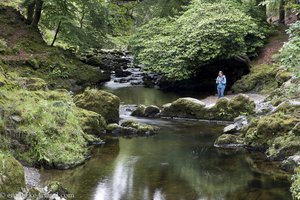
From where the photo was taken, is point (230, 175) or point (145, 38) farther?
point (145, 38)

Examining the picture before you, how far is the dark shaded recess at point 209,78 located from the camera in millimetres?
30328

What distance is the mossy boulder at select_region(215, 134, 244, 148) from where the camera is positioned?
56.0ft

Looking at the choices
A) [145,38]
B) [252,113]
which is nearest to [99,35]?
[145,38]

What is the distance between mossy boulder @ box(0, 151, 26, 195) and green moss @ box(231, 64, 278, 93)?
19.2 metres

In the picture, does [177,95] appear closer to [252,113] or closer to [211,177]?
[252,113]

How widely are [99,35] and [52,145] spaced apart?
22.8m

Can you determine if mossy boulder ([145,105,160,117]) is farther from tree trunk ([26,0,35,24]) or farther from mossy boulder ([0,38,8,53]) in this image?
tree trunk ([26,0,35,24])

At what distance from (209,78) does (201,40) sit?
4.23 metres

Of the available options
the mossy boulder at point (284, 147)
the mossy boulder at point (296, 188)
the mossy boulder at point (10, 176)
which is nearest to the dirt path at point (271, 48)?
the mossy boulder at point (284, 147)

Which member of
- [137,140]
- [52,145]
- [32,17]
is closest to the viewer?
[52,145]

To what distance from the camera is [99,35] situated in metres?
36.4

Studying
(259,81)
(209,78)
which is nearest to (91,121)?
(259,81)

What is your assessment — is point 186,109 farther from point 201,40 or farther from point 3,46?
point 3,46

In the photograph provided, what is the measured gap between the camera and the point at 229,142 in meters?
17.1
